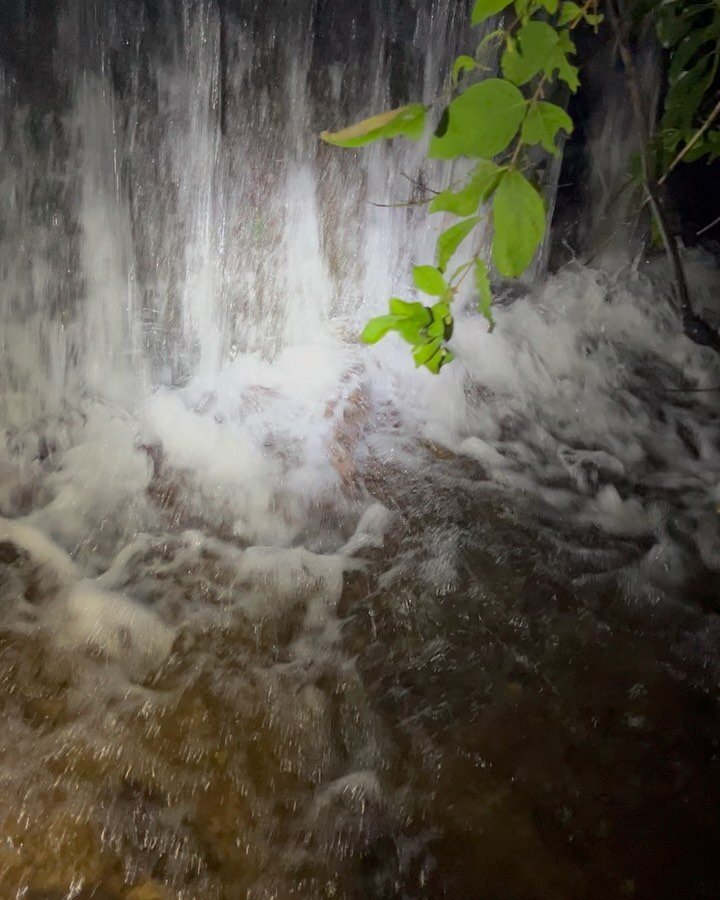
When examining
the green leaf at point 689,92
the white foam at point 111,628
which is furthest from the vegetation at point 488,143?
the white foam at point 111,628

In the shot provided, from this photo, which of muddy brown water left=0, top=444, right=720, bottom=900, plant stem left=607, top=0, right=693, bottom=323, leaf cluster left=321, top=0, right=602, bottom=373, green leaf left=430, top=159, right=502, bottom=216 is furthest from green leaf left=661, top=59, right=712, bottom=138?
muddy brown water left=0, top=444, right=720, bottom=900

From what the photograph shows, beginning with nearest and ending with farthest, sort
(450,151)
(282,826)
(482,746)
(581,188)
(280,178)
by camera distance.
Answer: (450,151) → (282,826) → (482,746) → (280,178) → (581,188)

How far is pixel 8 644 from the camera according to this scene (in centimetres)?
215

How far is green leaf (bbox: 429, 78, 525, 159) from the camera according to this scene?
1.04 meters

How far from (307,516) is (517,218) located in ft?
6.71

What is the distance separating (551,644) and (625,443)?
172 cm

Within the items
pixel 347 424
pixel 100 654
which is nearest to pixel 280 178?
pixel 347 424

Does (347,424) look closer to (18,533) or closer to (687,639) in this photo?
(18,533)

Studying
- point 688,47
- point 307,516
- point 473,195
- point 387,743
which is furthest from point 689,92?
point 387,743

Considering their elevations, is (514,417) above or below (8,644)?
above

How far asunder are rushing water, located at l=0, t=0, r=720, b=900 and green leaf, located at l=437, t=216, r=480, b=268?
1366 mm

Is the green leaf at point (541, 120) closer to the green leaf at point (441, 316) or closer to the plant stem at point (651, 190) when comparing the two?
the green leaf at point (441, 316)

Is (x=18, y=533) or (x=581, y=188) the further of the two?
(x=581, y=188)

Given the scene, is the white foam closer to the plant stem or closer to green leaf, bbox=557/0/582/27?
the plant stem
